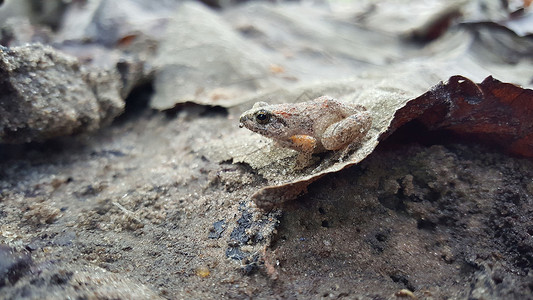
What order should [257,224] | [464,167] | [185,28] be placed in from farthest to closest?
[185,28], [464,167], [257,224]

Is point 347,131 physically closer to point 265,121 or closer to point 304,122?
point 304,122

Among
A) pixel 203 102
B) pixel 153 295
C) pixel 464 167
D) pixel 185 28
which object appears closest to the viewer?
pixel 153 295

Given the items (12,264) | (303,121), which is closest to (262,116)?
(303,121)

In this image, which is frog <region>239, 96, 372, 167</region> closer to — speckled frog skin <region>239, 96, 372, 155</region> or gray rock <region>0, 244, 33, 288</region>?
speckled frog skin <region>239, 96, 372, 155</region>

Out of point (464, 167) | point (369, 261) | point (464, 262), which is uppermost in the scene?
point (464, 167)

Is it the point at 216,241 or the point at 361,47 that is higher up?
the point at 361,47

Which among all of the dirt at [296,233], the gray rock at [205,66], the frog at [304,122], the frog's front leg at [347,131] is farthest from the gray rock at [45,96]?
the frog's front leg at [347,131]

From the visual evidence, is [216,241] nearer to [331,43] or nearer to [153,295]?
[153,295]

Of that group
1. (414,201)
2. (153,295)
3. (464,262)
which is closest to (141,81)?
(153,295)
